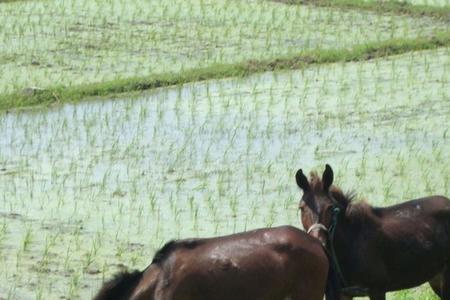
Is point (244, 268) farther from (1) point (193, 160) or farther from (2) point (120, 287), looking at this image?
(1) point (193, 160)

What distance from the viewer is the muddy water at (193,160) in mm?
9000

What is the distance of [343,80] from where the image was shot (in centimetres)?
1409

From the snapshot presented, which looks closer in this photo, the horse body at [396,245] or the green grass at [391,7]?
the horse body at [396,245]

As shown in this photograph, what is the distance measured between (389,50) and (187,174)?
566 centimetres

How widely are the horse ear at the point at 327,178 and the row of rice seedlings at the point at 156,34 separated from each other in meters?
7.03

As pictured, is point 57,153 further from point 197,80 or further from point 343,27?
point 343,27

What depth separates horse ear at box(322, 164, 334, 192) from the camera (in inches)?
276

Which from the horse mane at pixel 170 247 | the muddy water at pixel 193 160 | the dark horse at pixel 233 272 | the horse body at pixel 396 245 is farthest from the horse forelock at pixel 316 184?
the muddy water at pixel 193 160

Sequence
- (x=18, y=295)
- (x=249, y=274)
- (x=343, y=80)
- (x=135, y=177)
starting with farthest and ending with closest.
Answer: (x=343, y=80) < (x=135, y=177) < (x=18, y=295) < (x=249, y=274)

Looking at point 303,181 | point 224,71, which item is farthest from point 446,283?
point 224,71

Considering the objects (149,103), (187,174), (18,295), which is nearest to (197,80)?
(149,103)

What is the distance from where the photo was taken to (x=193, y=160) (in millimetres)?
11062

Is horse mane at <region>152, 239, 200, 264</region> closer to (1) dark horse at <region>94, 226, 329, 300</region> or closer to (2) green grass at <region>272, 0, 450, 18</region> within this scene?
(1) dark horse at <region>94, 226, 329, 300</region>

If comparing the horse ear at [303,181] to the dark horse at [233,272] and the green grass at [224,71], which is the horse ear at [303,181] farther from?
the green grass at [224,71]
